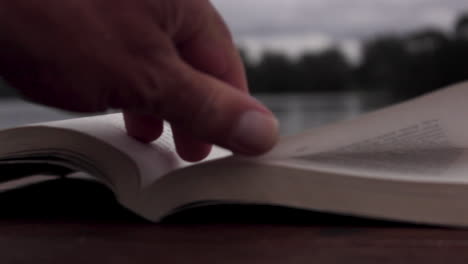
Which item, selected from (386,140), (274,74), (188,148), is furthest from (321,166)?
(274,74)

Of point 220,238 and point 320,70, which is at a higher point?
point 220,238

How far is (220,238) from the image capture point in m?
0.50

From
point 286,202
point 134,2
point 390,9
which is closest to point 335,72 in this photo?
point 390,9

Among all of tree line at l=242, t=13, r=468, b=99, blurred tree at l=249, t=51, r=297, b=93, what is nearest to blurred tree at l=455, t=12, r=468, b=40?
tree line at l=242, t=13, r=468, b=99

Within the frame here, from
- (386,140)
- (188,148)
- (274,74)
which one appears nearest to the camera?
(386,140)

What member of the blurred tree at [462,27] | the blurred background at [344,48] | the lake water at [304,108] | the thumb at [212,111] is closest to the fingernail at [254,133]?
the thumb at [212,111]

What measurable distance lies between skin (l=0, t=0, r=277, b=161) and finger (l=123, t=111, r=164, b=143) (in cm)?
15

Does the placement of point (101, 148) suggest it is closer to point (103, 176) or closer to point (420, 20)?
point (103, 176)

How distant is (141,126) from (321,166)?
9.7 inches

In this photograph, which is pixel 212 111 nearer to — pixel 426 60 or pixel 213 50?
pixel 213 50

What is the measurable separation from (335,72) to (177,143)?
0.89m

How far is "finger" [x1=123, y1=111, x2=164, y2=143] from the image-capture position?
0.65 meters

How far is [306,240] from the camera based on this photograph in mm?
484

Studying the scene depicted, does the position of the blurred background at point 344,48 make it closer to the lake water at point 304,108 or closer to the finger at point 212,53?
the lake water at point 304,108
